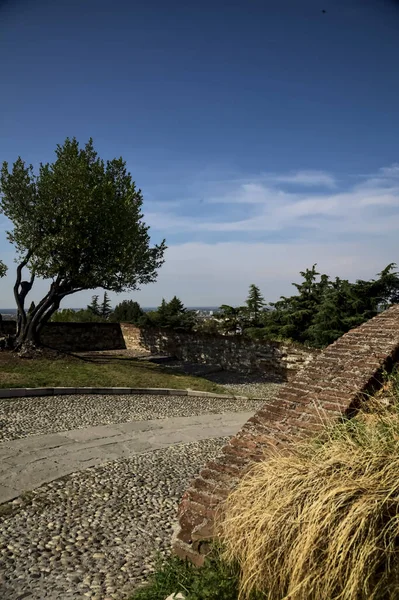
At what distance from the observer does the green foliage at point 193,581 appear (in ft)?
8.10

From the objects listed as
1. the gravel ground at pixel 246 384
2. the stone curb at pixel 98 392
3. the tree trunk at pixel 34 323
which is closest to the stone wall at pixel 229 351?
the gravel ground at pixel 246 384

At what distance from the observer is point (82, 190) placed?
42.6 ft

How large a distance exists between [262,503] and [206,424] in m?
5.92

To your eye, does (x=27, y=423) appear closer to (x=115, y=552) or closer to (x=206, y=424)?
(x=206, y=424)

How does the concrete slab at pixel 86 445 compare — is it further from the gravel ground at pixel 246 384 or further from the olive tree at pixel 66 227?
the olive tree at pixel 66 227

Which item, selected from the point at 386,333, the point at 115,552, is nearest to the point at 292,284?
the point at 386,333

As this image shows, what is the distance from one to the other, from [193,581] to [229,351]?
12.9m

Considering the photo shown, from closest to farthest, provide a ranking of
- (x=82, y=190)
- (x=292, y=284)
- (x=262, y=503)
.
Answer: (x=262, y=503) → (x=82, y=190) → (x=292, y=284)

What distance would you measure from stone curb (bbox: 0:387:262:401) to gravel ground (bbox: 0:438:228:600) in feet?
14.8

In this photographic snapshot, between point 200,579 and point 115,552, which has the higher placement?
point 200,579

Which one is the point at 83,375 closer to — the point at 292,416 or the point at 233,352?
the point at 233,352

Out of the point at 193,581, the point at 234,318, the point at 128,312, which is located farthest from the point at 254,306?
the point at 193,581

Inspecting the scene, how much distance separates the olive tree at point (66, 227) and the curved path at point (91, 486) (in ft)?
17.5

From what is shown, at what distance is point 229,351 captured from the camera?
51.1 feet
